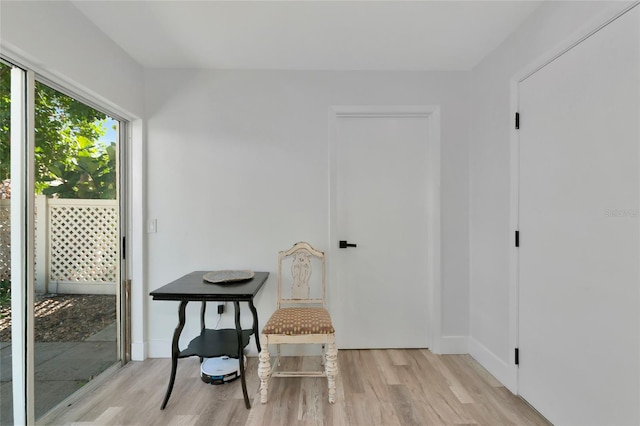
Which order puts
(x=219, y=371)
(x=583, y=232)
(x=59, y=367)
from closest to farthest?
(x=583, y=232), (x=59, y=367), (x=219, y=371)

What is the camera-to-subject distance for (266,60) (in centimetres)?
233

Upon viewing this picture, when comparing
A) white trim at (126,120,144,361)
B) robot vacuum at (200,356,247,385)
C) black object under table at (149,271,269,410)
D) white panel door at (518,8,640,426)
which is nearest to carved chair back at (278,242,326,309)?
black object under table at (149,271,269,410)

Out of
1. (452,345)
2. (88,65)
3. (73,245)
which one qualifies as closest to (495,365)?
(452,345)

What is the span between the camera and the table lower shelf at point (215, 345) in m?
1.85

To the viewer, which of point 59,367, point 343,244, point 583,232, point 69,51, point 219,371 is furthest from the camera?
point 343,244

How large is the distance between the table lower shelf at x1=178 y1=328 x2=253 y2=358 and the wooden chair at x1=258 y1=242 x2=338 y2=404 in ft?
0.69

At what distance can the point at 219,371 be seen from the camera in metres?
2.05

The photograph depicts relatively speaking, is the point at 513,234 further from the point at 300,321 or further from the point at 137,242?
the point at 137,242

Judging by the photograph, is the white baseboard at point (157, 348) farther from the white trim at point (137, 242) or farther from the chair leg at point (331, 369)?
the chair leg at point (331, 369)

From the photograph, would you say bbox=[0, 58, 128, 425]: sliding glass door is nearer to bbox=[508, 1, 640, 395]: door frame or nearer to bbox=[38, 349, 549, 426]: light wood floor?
bbox=[38, 349, 549, 426]: light wood floor

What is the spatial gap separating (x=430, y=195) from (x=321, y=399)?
1787mm

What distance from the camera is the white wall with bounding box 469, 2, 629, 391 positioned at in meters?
1.76

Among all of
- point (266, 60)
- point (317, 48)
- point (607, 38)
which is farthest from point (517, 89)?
point (266, 60)

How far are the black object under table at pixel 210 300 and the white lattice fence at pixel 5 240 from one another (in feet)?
2.24
